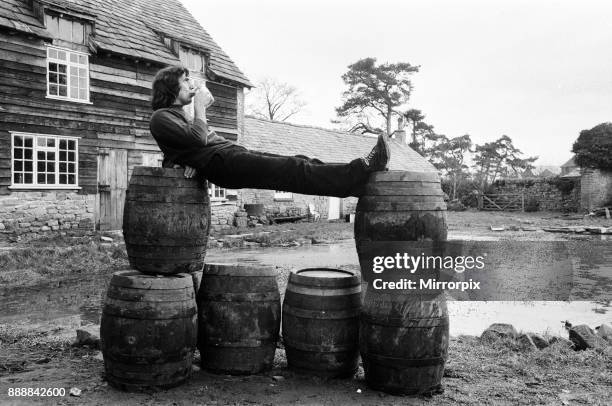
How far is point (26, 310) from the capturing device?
6.50 meters

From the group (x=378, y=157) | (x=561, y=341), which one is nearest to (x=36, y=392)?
(x=378, y=157)

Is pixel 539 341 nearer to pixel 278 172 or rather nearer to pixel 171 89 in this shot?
pixel 278 172

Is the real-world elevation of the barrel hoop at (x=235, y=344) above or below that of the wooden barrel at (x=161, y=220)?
below

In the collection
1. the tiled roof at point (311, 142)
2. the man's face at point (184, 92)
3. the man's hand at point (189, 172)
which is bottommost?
the man's hand at point (189, 172)

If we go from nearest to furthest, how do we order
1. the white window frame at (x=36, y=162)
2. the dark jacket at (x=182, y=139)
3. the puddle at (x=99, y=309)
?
the dark jacket at (x=182, y=139)
the puddle at (x=99, y=309)
the white window frame at (x=36, y=162)

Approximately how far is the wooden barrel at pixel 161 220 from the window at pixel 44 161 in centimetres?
1105

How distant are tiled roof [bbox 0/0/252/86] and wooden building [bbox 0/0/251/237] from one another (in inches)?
1.7

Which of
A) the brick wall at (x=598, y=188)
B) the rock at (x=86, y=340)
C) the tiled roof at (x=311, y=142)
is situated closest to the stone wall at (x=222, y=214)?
the tiled roof at (x=311, y=142)

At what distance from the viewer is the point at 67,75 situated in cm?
1438

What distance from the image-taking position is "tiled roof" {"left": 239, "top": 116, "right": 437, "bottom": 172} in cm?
2469

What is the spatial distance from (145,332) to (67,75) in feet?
41.5

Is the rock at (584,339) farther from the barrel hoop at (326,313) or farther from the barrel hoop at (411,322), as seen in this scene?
the barrel hoop at (326,313)

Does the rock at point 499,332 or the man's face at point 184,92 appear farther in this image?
the rock at point 499,332

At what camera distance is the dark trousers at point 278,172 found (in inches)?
158
